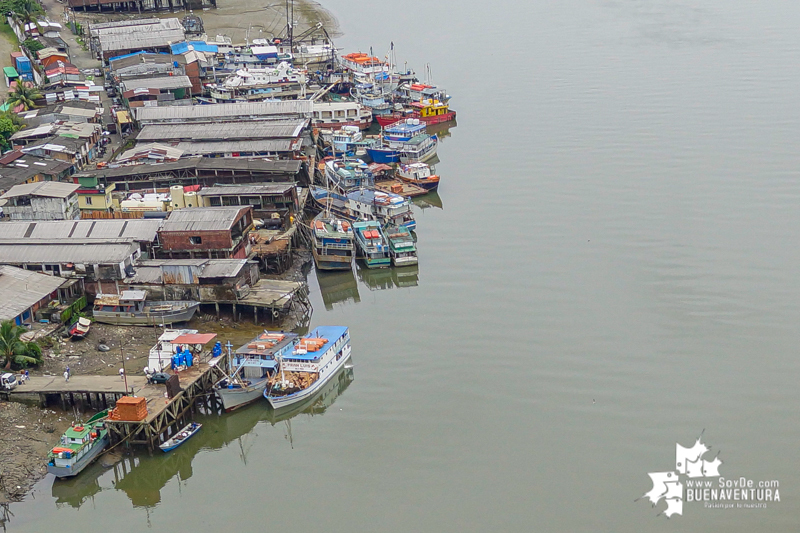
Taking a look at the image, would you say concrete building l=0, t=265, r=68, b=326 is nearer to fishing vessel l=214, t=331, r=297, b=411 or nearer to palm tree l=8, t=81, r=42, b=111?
fishing vessel l=214, t=331, r=297, b=411

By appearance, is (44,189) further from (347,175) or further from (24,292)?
(347,175)

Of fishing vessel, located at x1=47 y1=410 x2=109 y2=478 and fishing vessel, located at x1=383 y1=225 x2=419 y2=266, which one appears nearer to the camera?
fishing vessel, located at x1=47 y1=410 x2=109 y2=478

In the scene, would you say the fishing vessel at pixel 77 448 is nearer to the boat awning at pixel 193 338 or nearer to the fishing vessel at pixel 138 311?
the boat awning at pixel 193 338

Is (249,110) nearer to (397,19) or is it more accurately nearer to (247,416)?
(247,416)

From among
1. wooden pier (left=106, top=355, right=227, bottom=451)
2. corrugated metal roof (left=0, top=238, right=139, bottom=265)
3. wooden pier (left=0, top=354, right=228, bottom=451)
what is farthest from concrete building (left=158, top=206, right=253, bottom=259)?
wooden pier (left=0, top=354, right=228, bottom=451)

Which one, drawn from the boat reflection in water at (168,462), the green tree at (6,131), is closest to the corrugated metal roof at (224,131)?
the green tree at (6,131)

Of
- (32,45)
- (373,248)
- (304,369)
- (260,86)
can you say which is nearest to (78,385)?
(304,369)

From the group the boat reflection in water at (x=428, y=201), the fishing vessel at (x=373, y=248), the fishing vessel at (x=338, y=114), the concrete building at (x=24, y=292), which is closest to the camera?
the concrete building at (x=24, y=292)
